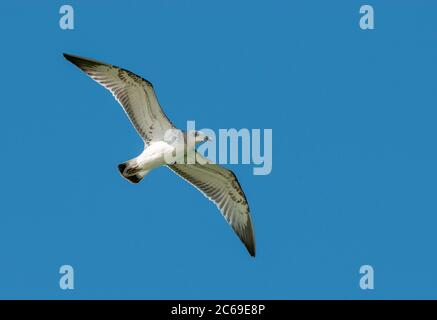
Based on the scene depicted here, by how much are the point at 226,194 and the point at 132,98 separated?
2158 millimetres

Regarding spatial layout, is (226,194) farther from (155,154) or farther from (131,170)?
(131,170)

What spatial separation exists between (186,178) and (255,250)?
1494mm

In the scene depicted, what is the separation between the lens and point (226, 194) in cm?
1507

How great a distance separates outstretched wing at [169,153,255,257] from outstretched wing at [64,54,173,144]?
0.96 m

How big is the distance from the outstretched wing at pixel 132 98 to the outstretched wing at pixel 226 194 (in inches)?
37.6

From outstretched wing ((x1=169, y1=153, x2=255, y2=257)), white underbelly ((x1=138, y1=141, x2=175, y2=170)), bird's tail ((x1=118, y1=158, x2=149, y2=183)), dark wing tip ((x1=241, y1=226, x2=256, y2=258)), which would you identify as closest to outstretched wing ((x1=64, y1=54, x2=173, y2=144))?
white underbelly ((x1=138, y1=141, x2=175, y2=170))

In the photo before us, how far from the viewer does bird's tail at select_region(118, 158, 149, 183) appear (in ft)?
45.3

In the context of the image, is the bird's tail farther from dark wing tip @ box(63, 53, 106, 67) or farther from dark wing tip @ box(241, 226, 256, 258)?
dark wing tip @ box(241, 226, 256, 258)

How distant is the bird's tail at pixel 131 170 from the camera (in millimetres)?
13805

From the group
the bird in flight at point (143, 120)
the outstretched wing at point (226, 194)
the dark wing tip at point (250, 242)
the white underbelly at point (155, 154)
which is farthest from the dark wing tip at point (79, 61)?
the dark wing tip at point (250, 242)

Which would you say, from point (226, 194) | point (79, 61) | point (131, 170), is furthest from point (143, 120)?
point (226, 194)
